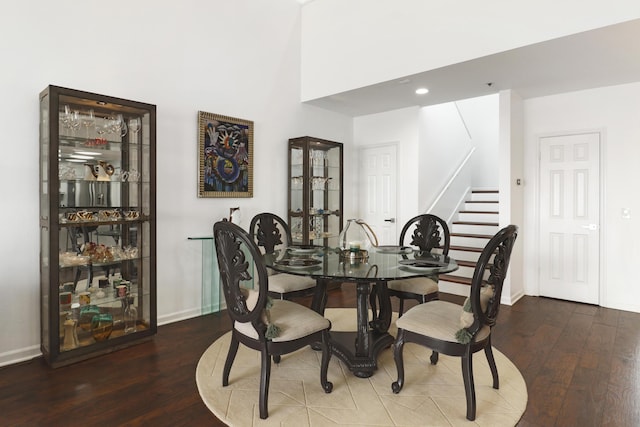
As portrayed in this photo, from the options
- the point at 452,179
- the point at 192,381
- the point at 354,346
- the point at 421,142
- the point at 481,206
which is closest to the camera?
the point at 192,381

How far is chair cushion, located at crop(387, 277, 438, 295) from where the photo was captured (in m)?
3.01

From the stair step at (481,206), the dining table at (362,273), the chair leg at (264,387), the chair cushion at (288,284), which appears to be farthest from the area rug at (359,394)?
the stair step at (481,206)

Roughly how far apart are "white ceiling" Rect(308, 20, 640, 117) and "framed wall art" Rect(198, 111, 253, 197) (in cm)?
126

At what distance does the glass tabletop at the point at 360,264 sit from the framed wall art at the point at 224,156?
133cm

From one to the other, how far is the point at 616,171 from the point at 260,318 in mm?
4393

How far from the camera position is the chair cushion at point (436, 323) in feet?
7.16

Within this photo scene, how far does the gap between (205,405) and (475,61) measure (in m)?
Result: 3.52

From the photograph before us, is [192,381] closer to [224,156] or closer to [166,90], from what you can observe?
[224,156]

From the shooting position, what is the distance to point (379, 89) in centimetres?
446

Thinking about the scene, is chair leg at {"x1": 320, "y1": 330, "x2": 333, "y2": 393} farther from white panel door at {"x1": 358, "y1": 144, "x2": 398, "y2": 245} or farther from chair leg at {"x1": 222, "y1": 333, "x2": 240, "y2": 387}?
white panel door at {"x1": 358, "y1": 144, "x2": 398, "y2": 245}

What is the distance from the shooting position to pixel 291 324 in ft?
7.35

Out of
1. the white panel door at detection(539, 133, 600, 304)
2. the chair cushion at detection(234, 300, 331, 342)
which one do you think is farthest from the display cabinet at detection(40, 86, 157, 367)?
the white panel door at detection(539, 133, 600, 304)

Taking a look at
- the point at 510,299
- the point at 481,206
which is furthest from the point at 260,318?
the point at 481,206

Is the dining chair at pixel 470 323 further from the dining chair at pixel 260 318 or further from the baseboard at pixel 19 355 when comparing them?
the baseboard at pixel 19 355
